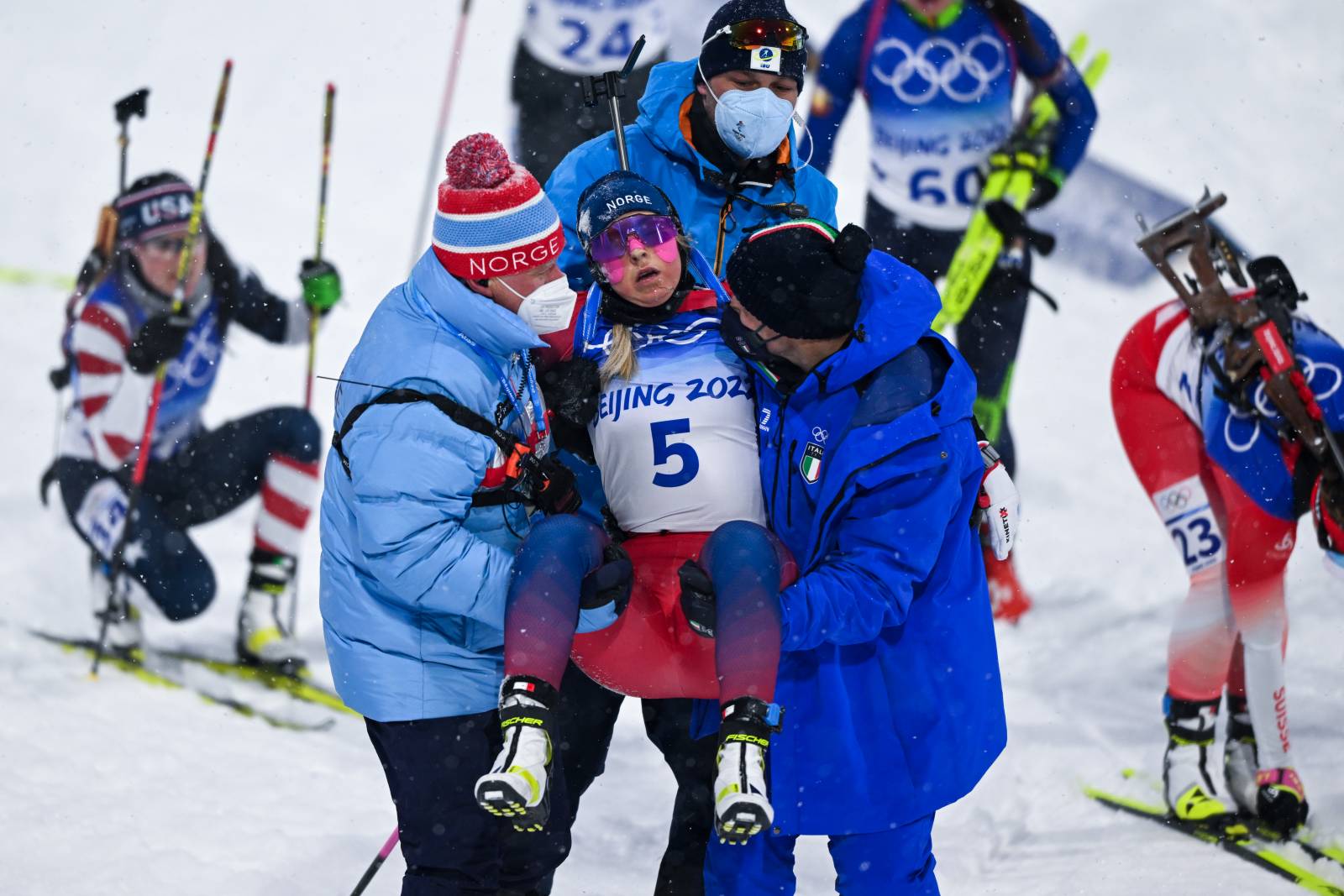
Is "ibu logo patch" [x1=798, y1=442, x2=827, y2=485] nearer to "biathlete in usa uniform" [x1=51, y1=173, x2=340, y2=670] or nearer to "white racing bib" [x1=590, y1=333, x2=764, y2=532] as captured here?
"white racing bib" [x1=590, y1=333, x2=764, y2=532]

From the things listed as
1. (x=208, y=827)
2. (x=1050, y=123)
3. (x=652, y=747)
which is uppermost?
(x=1050, y=123)

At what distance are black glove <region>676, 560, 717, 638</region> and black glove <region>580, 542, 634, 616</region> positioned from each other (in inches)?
4.9

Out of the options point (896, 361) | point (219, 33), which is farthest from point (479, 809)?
point (219, 33)

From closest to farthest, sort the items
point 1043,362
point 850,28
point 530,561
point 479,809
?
point 530,561 < point 479,809 < point 850,28 < point 1043,362

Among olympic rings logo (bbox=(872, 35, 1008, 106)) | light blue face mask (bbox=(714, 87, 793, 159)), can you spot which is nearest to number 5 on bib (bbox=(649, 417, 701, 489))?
light blue face mask (bbox=(714, 87, 793, 159))

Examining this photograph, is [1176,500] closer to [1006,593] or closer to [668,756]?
[1006,593]

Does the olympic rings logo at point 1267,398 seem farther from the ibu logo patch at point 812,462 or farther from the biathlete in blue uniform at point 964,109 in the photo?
the ibu logo patch at point 812,462

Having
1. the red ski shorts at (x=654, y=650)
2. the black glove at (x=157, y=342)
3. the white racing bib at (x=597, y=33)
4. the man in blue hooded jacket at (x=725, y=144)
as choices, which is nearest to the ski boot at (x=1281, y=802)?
the man in blue hooded jacket at (x=725, y=144)

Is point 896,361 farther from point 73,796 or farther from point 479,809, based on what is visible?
point 73,796

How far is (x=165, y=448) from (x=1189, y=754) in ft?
14.5

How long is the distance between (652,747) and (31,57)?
6940mm

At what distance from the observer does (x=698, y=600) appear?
2.75 meters

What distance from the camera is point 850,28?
668cm

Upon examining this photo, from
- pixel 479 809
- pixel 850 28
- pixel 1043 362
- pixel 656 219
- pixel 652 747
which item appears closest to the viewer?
pixel 479 809
